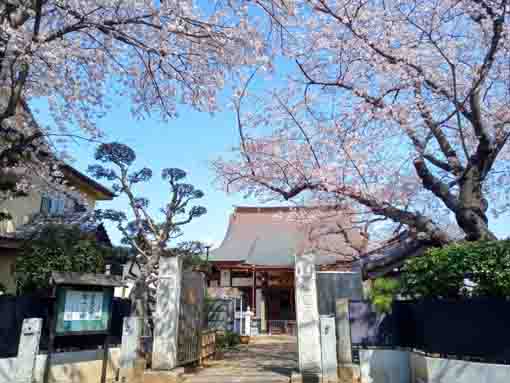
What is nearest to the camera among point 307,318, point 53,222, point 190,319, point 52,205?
point 307,318

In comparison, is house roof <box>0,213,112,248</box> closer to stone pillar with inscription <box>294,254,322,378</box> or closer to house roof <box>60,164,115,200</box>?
house roof <box>60,164,115,200</box>

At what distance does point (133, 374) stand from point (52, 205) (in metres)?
8.56

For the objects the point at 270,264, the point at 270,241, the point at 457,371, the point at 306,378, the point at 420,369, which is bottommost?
the point at 306,378

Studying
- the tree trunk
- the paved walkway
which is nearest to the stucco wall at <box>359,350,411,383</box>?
the paved walkway

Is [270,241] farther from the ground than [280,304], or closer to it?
farther from the ground

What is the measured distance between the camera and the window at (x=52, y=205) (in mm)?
12586

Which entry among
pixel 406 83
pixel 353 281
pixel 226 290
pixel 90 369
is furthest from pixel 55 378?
pixel 226 290

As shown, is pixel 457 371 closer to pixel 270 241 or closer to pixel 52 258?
pixel 52 258

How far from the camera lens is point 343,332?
22.4 feet

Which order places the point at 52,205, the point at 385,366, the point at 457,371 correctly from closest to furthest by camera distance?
the point at 457,371
the point at 385,366
the point at 52,205

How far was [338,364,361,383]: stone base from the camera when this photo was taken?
655 cm

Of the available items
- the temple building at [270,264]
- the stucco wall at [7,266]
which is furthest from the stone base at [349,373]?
the temple building at [270,264]

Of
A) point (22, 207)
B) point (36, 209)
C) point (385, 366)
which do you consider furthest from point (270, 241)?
point (385, 366)

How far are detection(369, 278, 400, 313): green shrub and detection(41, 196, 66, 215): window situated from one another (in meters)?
10.1
